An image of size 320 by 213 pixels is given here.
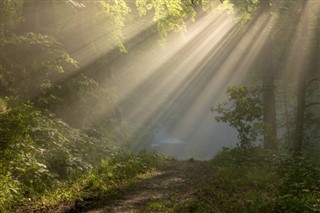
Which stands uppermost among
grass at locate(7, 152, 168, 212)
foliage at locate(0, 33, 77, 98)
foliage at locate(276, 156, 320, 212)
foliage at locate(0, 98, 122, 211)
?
foliage at locate(0, 33, 77, 98)

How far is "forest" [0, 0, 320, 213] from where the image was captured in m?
8.15

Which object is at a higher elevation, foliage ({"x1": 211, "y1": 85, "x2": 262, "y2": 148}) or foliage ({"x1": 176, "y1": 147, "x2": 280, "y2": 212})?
foliage ({"x1": 211, "y1": 85, "x2": 262, "y2": 148})

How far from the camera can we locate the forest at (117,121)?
815cm

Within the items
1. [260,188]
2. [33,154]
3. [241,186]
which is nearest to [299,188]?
[260,188]

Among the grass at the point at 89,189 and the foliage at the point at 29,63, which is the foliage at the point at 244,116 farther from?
the foliage at the point at 29,63

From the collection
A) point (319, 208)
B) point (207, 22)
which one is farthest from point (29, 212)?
point (207, 22)

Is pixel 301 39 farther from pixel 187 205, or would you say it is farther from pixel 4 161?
pixel 4 161

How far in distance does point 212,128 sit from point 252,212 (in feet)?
289

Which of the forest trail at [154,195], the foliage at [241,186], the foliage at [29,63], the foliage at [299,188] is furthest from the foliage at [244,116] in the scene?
the foliage at [29,63]

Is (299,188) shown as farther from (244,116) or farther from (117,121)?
(117,121)

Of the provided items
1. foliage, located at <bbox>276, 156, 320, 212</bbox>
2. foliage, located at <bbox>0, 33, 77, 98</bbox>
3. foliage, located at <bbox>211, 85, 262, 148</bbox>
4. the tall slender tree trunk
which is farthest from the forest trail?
foliage, located at <bbox>0, 33, 77, 98</bbox>

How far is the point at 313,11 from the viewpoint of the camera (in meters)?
16.6

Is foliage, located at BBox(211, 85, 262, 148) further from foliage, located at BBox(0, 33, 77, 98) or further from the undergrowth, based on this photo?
foliage, located at BBox(0, 33, 77, 98)

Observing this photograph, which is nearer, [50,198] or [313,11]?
[50,198]
